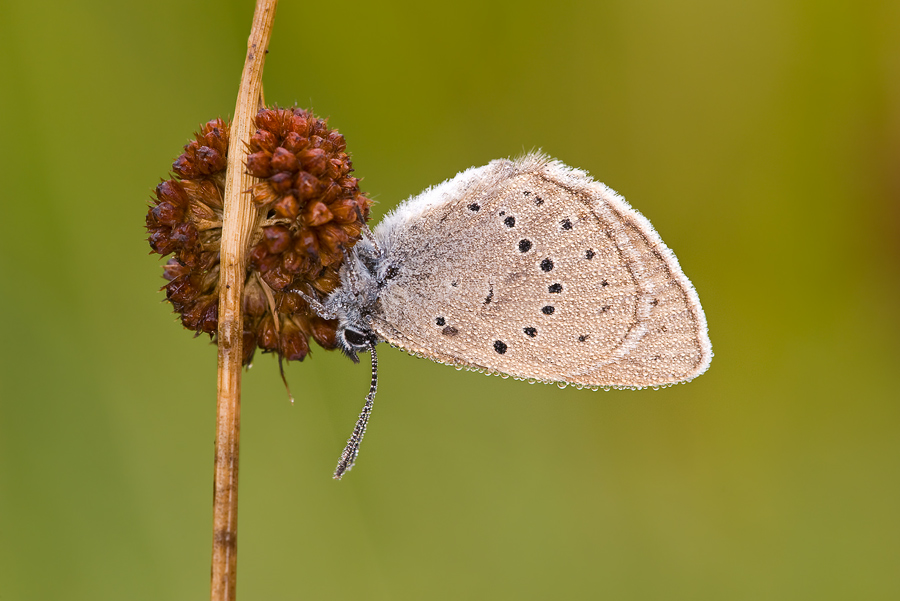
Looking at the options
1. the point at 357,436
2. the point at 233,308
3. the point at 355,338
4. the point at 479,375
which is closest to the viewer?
the point at 233,308

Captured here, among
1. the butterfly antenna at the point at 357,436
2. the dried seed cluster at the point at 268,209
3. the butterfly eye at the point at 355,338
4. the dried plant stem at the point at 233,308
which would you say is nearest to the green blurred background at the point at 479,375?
the butterfly antenna at the point at 357,436

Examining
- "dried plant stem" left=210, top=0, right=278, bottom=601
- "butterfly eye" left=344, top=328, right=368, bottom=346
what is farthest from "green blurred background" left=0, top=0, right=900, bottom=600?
"dried plant stem" left=210, top=0, right=278, bottom=601

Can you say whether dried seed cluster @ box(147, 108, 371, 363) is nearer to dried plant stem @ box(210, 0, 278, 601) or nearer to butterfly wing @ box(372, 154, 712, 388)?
dried plant stem @ box(210, 0, 278, 601)

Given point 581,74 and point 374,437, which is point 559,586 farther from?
point 581,74

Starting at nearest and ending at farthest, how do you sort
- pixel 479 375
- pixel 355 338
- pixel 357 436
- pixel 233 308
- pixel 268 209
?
1. pixel 233 308
2. pixel 268 209
3. pixel 355 338
4. pixel 357 436
5. pixel 479 375

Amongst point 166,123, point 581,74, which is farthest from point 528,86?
point 166,123

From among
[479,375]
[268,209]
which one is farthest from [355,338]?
[479,375]

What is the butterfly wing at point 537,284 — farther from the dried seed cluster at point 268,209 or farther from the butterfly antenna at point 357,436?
the dried seed cluster at point 268,209

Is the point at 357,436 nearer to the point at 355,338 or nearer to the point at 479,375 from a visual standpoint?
the point at 355,338
